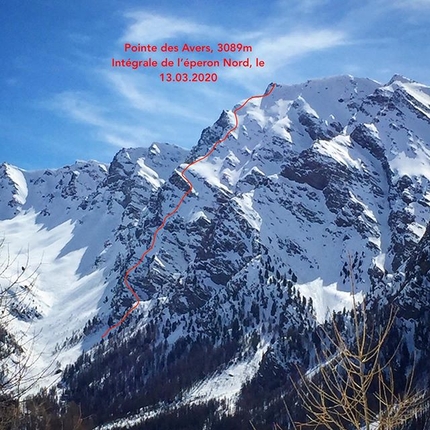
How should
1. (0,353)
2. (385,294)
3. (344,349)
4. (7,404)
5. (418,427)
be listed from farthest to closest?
(385,294) < (418,427) < (7,404) < (0,353) < (344,349)

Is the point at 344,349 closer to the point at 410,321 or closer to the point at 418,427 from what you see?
the point at 418,427

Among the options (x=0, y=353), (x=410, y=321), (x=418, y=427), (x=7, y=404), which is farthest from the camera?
(x=410, y=321)

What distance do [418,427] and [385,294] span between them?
3665 inches

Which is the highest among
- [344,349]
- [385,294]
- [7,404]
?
[344,349]

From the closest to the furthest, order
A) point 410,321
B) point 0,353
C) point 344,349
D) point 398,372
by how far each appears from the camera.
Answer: point 344,349
point 0,353
point 398,372
point 410,321

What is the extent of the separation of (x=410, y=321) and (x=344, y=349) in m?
162

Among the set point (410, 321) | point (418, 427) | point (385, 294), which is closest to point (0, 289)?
point (418, 427)

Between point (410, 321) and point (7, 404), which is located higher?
point (7, 404)

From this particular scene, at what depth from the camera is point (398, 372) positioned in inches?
5669

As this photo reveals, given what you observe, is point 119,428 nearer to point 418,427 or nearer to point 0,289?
point 418,427

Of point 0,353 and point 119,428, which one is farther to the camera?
point 119,428

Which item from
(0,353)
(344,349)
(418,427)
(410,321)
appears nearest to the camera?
(344,349)

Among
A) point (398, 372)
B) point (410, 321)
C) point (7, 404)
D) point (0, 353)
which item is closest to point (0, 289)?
point (0, 353)

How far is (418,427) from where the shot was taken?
9912cm
